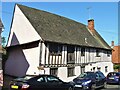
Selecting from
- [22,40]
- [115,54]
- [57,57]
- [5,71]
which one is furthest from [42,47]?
[115,54]

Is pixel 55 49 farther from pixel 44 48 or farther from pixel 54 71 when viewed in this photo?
pixel 54 71

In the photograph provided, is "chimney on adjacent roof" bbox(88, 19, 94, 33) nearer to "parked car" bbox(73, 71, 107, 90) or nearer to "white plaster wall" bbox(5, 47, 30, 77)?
"white plaster wall" bbox(5, 47, 30, 77)

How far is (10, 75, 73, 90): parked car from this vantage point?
37.3 feet

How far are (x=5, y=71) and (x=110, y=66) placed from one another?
16782 mm

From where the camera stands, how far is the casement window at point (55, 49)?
64.1 ft

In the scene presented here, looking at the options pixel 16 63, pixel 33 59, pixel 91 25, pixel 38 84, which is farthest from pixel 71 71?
pixel 91 25

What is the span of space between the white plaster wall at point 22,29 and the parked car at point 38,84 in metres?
7.16

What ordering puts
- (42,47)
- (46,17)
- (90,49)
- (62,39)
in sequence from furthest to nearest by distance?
(90,49) → (46,17) → (62,39) → (42,47)

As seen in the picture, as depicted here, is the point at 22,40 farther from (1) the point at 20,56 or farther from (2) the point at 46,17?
(2) the point at 46,17

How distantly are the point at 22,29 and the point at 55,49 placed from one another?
4.57 meters

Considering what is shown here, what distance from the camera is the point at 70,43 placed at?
21.7 meters

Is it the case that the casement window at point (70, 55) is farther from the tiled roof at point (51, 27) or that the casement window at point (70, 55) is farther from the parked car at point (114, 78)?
the parked car at point (114, 78)

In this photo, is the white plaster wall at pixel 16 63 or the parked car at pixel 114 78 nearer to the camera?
the white plaster wall at pixel 16 63

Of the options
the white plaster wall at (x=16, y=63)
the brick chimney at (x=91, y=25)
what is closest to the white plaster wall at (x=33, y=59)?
the white plaster wall at (x=16, y=63)
